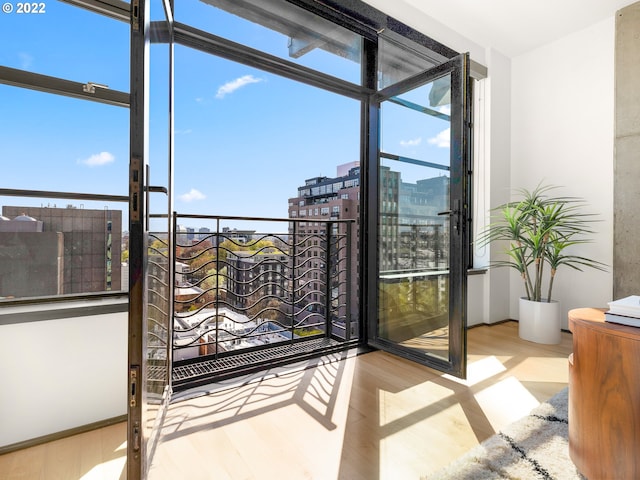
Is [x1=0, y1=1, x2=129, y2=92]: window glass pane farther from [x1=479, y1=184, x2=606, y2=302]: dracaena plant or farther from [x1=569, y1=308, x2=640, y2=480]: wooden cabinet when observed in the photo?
[x1=479, y1=184, x2=606, y2=302]: dracaena plant

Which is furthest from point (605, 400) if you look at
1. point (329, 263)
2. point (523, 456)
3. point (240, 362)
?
point (329, 263)

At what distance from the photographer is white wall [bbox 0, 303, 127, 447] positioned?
57.7 inches

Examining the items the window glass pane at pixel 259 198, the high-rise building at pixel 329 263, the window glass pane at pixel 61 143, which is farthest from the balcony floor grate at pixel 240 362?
the window glass pane at pixel 61 143

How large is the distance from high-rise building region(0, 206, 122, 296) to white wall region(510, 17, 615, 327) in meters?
3.68

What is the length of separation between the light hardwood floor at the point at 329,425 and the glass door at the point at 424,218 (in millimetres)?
251

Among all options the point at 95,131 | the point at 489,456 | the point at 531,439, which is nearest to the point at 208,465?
the point at 489,456

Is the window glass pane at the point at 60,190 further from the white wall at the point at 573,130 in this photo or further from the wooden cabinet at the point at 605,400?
the white wall at the point at 573,130

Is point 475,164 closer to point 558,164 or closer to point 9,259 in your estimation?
point 558,164

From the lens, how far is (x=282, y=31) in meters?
2.47

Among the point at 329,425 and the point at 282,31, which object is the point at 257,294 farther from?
the point at 282,31

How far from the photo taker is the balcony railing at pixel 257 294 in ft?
7.82

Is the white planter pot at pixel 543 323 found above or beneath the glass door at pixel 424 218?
beneath

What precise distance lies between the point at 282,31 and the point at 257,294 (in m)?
1.93

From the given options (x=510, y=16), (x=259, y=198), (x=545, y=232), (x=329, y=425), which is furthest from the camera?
(x=259, y=198)
